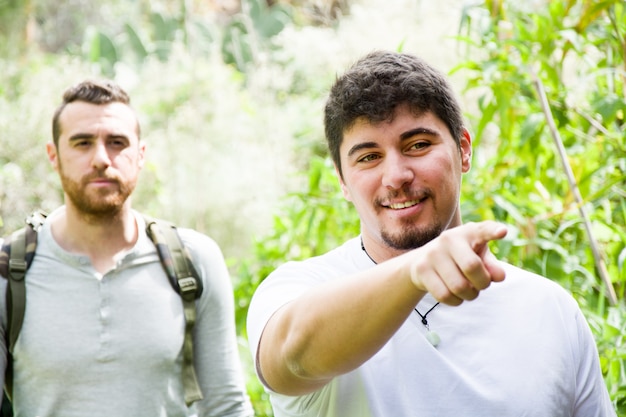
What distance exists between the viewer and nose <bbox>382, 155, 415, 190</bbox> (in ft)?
4.35

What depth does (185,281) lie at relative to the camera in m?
2.45

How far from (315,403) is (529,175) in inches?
61.1

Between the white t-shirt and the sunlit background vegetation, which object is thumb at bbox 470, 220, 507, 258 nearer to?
the white t-shirt

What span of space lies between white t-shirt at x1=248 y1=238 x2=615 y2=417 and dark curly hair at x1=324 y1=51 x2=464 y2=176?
27 centimetres

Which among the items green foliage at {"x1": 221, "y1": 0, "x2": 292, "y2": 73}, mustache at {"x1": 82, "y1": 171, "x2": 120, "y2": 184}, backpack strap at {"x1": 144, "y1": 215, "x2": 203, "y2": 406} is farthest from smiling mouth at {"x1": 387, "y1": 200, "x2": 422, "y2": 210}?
green foliage at {"x1": 221, "y1": 0, "x2": 292, "y2": 73}

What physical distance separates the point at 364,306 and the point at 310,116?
8351 millimetres

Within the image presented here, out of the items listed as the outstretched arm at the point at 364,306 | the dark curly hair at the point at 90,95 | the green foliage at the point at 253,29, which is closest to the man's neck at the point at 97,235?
the dark curly hair at the point at 90,95

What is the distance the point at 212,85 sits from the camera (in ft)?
32.5

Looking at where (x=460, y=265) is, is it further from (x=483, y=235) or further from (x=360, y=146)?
(x=360, y=146)

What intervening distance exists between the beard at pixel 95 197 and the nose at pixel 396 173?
4.72 ft

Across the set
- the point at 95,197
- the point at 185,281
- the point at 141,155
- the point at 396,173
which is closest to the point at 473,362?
the point at 396,173

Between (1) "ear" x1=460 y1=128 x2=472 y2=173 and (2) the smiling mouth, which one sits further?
(1) "ear" x1=460 y1=128 x2=472 y2=173

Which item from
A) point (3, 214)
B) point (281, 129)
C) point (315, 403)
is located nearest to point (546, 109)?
point (315, 403)

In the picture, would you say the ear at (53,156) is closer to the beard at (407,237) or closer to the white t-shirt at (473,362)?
the white t-shirt at (473,362)
